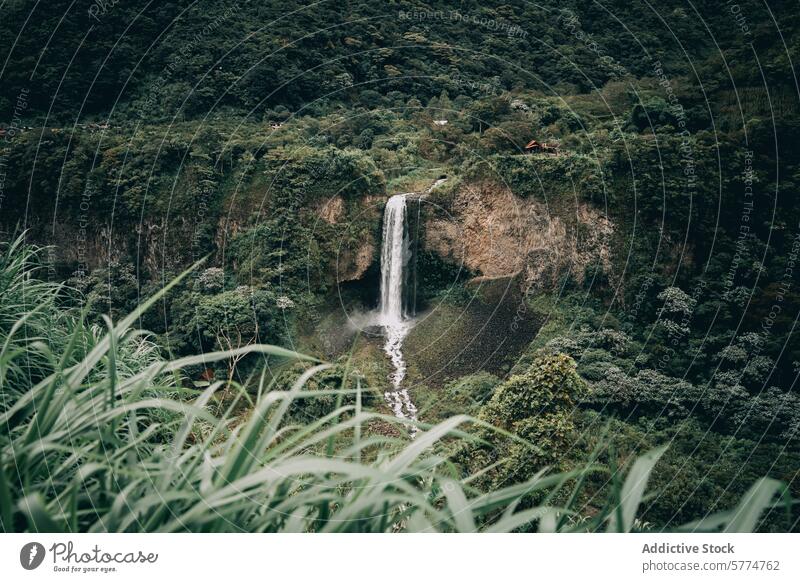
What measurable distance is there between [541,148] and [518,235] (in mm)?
3095

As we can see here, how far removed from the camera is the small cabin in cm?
1625

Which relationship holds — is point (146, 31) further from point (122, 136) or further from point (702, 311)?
point (702, 311)

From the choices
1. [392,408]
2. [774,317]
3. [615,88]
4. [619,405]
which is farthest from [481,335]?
[615,88]

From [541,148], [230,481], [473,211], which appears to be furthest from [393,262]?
[230,481]

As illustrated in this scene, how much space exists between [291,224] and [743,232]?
45.7 feet

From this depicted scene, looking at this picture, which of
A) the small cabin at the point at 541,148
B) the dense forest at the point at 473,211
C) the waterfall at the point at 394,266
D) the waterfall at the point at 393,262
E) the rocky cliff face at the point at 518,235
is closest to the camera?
the dense forest at the point at 473,211

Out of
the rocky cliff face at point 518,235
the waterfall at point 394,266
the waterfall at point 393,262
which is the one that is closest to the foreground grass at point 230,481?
the rocky cliff face at point 518,235

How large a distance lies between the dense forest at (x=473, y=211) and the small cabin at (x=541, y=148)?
208 mm

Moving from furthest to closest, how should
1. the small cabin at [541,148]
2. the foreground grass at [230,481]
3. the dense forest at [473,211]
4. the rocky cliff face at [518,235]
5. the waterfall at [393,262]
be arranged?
1. the waterfall at [393,262]
2. the small cabin at [541,148]
3. the rocky cliff face at [518,235]
4. the dense forest at [473,211]
5. the foreground grass at [230,481]

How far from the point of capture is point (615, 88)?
20.3m

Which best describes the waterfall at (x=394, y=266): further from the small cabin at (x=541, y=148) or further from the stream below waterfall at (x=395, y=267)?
the small cabin at (x=541, y=148)

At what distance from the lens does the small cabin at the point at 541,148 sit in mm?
16250

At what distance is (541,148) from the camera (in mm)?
16422

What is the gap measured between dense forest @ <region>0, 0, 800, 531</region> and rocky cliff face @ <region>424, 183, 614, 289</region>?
78mm
